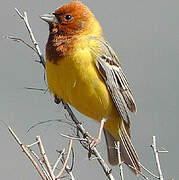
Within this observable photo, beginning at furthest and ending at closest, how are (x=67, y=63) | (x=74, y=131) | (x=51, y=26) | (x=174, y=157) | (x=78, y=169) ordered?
(x=174, y=157), (x=78, y=169), (x=51, y=26), (x=67, y=63), (x=74, y=131)

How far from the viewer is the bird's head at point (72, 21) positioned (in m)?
6.08

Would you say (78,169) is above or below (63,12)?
below

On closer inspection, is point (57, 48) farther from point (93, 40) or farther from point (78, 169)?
point (78, 169)

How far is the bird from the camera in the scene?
572cm

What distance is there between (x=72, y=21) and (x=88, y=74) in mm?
649

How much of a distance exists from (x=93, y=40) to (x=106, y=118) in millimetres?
727

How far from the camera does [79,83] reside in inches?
225

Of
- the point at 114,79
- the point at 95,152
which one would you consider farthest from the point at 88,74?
the point at 95,152

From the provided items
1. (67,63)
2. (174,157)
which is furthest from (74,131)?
(174,157)

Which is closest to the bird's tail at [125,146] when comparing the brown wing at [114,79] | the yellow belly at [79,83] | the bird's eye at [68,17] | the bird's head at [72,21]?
the brown wing at [114,79]

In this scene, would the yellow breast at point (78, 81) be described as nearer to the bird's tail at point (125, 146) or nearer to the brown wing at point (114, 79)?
the brown wing at point (114, 79)

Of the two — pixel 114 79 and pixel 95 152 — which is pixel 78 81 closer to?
pixel 114 79

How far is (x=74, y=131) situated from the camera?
5.17m

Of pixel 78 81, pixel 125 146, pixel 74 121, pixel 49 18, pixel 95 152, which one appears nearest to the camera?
pixel 95 152
